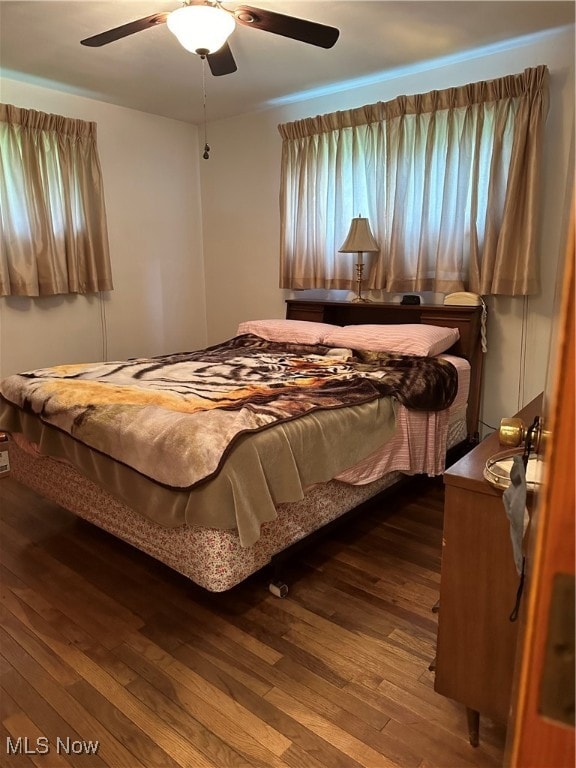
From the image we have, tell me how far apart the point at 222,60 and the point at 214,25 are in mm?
487

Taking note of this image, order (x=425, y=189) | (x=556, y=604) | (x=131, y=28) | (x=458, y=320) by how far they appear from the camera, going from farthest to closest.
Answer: (x=425, y=189), (x=458, y=320), (x=131, y=28), (x=556, y=604)

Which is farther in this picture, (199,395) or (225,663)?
(199,395)

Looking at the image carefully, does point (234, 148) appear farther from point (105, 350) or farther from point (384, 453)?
point (384, 453)

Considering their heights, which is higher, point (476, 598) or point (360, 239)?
point (360, 239)

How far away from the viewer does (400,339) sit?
307 cm

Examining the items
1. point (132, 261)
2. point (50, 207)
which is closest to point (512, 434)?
point (50, 207)

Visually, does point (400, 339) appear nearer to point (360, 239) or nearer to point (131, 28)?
point (360, 239)

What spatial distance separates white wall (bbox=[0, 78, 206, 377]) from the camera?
3.80 meters

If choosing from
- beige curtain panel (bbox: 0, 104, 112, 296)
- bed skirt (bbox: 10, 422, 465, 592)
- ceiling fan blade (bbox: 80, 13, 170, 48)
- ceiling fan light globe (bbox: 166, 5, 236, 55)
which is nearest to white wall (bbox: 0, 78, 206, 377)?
beige curtain panel (bbox: 0, 104, 112, 296)

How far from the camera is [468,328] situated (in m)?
3.22

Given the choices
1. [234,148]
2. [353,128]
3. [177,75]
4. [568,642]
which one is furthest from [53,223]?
[568,642]

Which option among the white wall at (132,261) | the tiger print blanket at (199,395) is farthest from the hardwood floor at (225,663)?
the white wall at (132,261)

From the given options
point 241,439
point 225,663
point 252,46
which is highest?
point 252,46

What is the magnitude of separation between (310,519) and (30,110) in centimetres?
329
